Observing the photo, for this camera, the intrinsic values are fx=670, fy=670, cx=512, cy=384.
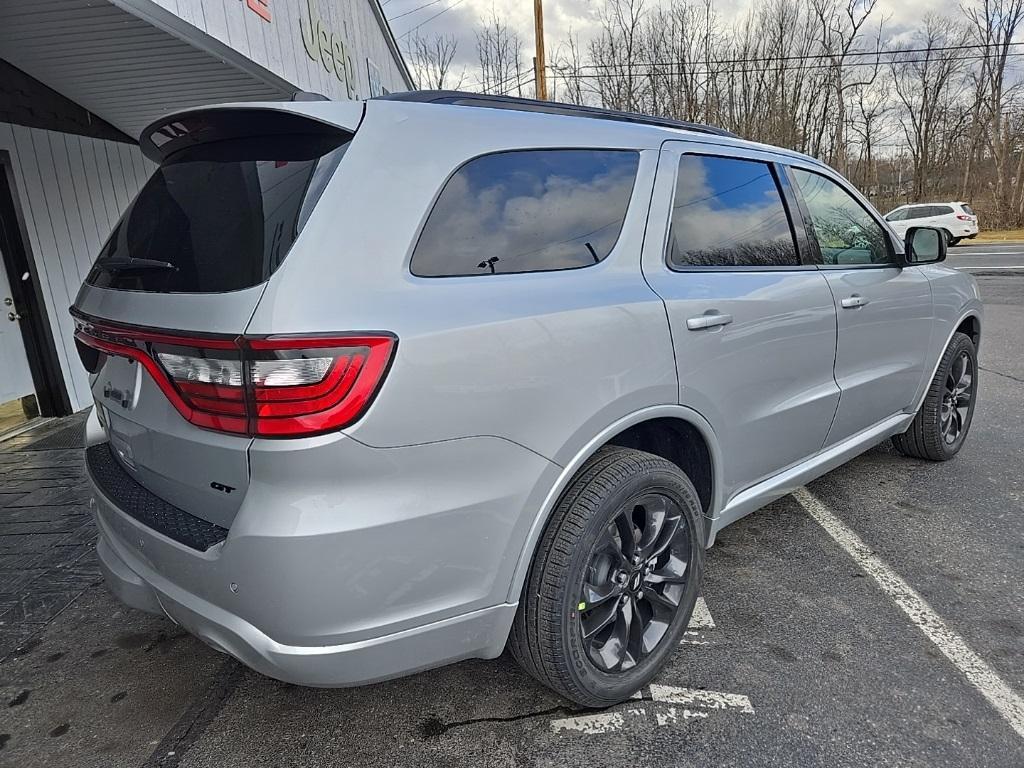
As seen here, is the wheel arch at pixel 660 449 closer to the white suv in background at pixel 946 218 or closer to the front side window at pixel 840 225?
the front side window at pixel 840 225

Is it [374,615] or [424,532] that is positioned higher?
[424,532]

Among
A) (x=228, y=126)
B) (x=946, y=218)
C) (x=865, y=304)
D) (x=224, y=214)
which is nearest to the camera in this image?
(x=224, y=214)

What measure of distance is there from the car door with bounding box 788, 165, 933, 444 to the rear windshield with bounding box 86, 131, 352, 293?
233 cm

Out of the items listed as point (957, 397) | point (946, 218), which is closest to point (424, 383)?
point (957, 397)

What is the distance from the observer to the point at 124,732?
7.23 feet

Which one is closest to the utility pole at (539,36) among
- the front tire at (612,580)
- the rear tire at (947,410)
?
the rear tire at (947,410)

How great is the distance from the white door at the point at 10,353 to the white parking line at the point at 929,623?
649cm

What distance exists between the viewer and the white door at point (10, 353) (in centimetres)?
586

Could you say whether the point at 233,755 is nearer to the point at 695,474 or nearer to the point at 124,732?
the point at 124,732

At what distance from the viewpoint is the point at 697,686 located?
2.31 metres

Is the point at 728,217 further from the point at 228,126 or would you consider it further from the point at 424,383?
the point at 228,126

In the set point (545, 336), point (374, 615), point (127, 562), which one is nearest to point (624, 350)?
point (545, 336)

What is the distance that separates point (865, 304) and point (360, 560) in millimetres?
2755

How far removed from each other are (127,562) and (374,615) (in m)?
0.92
